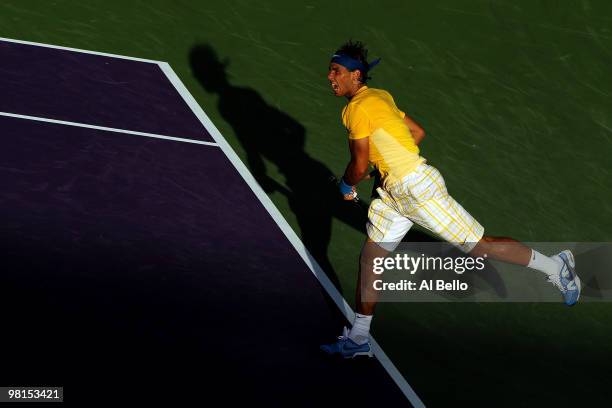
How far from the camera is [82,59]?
1474 cm

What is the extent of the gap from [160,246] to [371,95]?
8.07ft

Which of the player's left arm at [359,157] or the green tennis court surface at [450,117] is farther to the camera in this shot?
the green tennis court surface at [450,117]

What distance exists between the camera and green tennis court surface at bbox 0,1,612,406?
1079 centimetres

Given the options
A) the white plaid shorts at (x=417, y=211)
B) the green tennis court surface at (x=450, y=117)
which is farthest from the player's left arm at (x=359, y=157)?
the green tennis court surface at (x=450, y=117)

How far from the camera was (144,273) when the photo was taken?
417 inches

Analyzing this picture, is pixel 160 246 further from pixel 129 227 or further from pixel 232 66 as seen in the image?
pixel 232 66

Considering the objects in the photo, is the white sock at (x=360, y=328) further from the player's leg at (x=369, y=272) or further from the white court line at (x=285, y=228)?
the white court line at (x=285, y=228)

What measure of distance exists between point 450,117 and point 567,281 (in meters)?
4.51

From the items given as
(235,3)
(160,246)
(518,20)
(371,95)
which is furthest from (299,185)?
(518,20)

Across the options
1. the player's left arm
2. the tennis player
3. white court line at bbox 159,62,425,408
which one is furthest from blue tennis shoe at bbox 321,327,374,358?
the player's left arm

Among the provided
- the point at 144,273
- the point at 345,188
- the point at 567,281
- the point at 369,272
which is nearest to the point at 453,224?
the point at 369,272

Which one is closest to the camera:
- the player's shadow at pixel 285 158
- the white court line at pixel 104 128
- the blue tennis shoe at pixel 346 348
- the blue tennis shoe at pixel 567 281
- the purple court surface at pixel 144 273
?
the purple court surface at pixel 144 273

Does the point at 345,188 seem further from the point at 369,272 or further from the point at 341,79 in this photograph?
the point at 341,79

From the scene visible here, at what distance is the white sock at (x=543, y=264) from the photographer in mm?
10883
